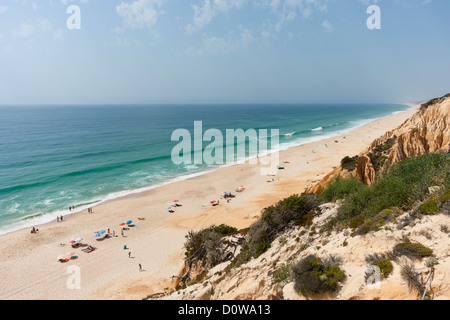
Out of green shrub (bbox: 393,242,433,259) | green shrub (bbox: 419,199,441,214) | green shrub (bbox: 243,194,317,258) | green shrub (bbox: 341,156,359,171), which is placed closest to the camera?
green shrub (bbox: 393,242,433,259)

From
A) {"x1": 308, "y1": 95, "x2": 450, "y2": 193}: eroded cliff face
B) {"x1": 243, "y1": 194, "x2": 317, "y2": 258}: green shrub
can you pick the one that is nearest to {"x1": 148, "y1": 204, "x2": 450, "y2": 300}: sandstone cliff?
{"x1": 243, "y1": 194, "x2": 317, "y2": 258}: green shrub

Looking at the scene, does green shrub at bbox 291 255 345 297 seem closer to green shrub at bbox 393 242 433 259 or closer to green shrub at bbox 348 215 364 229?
green shrub at bbox 393 242 433 259

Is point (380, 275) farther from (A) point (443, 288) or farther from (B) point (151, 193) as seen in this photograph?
(B) point (151, 193)

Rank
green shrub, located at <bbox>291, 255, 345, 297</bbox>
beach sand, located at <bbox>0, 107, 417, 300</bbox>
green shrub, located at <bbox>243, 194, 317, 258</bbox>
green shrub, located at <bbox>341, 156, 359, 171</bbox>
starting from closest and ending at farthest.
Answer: green shrub, located at <bbox>291, 255, 345, 297</bbox>
green shrub, located at <bbox>243, 194, 317, 258</bbox>
beach sand, located at <bbox>0, 107, 417, 300</bbox>
green shrub, located at <bbox>341, 156, 359, 171</bbox>

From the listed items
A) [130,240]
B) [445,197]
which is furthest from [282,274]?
[130,240]

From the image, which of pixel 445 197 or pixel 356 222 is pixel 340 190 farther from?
pixel 445 197

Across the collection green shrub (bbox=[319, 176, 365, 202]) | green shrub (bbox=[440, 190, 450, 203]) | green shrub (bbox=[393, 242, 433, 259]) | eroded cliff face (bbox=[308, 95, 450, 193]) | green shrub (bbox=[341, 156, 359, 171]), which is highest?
eroded cliff face (bbox=[308, 95, 450, 193])

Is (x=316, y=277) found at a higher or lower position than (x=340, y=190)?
lower
